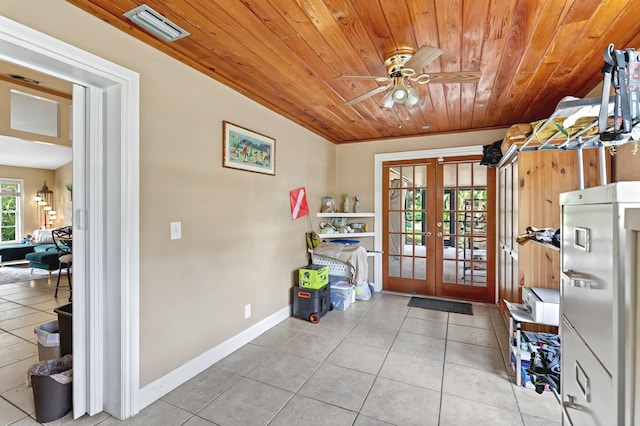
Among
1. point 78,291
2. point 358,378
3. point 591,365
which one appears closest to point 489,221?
point 358,378


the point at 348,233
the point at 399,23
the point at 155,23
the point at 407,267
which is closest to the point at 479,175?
the point at 407,267

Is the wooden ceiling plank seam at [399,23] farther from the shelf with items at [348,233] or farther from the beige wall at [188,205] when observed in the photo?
the shelf with items at [348,233]

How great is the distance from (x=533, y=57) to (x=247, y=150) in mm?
2421

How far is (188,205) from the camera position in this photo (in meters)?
2.27

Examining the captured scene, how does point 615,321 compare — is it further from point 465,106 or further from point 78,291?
point 465,106

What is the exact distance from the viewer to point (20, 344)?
2762 millimetres

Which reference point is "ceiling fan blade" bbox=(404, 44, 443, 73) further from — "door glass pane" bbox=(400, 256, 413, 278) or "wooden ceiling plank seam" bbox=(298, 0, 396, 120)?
"door glass pane" bbox=(400, 256, 413, 278)

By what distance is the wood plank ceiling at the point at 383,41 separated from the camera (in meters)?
1.62

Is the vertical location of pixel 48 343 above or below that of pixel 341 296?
above

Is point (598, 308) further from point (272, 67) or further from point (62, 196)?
point (62, 196)

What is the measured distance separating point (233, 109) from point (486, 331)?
3.39m

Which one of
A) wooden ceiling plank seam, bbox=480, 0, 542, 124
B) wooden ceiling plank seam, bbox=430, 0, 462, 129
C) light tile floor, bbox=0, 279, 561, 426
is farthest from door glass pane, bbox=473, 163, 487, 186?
light tile floor, bbox=0, 279, 561, 426

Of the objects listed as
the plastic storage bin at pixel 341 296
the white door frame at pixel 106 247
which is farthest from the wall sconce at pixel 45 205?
the plastic storage bin at pixel 341 296

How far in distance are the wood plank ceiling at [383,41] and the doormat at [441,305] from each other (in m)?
2.50
